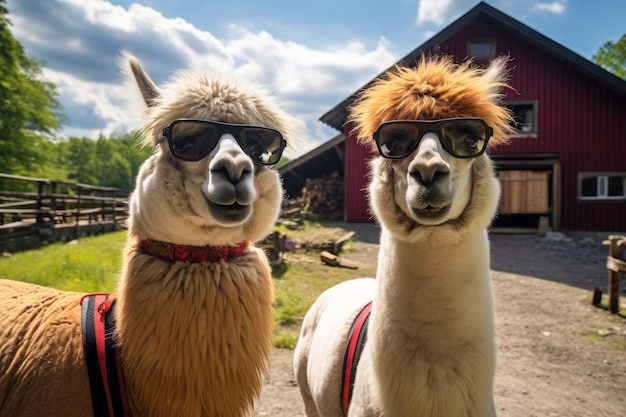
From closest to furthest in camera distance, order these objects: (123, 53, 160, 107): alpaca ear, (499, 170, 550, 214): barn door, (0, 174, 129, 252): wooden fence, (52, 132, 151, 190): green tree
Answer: (123, 53, 160, 107): alpaca ear, (0, 174, 129, 252): wooden fence, (499, 170, 550, 214): barn door, (52, 132, 151, 190): green tree

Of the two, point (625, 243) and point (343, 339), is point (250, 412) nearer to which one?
point (343, 339)

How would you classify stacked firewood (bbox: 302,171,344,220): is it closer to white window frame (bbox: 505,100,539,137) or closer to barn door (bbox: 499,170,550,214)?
barn door (bbox: 499,170,550,214)

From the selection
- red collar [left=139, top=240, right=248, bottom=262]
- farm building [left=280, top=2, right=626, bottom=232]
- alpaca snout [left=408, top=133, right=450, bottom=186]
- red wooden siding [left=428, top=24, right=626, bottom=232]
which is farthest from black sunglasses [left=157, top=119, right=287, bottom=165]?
red wooden siding [left=428, top=24, right=626, bottom=232]

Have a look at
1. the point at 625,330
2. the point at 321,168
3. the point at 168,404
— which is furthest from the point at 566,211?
the point at 168,404

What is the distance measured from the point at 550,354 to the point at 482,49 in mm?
13581

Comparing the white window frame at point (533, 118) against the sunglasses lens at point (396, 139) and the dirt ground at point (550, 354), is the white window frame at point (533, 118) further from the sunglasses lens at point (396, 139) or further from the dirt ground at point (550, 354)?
the sunglasses lens at point (396, 139)

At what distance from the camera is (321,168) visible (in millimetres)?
18094

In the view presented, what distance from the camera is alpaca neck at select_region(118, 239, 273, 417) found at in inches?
54.1

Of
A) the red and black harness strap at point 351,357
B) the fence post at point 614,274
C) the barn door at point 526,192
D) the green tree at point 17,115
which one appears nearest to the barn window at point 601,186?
the barn door at point 526,192

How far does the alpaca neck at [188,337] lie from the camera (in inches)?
54.1

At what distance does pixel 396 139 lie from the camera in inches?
61.2

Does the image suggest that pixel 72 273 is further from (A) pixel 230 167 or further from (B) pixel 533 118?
(B) pixel 533 118

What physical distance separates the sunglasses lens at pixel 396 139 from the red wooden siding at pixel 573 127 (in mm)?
13943

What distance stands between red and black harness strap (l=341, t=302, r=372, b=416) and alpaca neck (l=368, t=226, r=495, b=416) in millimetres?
240
